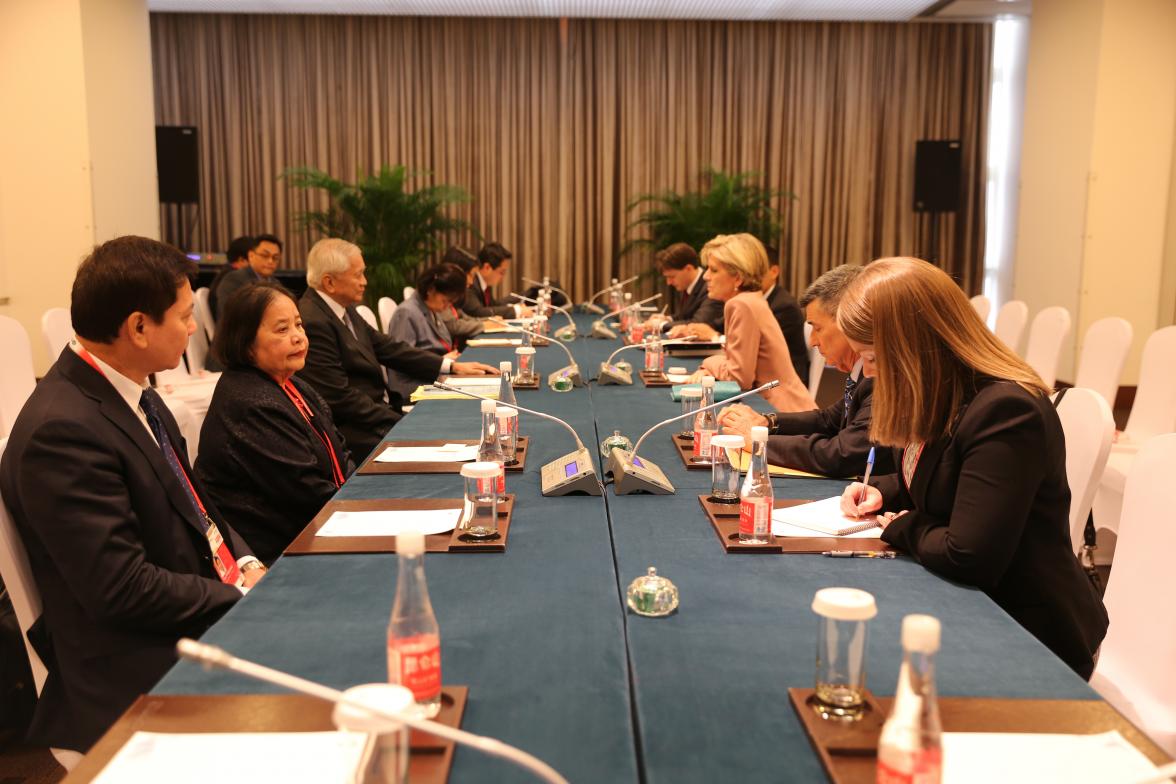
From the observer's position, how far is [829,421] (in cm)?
346

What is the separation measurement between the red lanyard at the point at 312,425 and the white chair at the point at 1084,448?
1.96 metres

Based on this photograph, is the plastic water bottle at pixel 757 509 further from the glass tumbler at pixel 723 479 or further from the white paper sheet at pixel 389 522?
the white paper sheet at pixel 389 522

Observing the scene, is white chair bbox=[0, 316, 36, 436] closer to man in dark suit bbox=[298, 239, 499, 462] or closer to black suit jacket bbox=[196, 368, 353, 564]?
man in dark suit bbox=[298, 239, 499, 462]

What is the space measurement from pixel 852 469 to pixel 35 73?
6.59m

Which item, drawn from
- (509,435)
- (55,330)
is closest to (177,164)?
(55,330)

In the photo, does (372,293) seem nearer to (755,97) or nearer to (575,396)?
(755,97)

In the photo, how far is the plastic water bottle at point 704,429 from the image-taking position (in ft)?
9.83

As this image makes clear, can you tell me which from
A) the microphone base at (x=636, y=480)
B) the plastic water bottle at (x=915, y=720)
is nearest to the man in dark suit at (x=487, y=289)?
the microphone base at (x=636, y=480)

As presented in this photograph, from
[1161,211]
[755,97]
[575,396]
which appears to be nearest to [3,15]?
[575,396]

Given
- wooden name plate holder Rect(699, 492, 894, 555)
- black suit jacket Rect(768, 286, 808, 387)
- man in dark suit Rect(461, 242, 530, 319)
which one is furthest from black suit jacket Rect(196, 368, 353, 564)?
man in dark suit Rect(461, 242, 530, 319)

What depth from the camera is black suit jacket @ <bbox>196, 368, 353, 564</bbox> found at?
290 cm

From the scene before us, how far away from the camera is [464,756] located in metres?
1.31

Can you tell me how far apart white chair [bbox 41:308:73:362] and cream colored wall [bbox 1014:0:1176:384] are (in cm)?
676

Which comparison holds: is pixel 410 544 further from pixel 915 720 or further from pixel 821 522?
pixel 821 522
